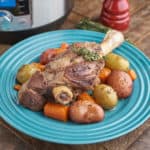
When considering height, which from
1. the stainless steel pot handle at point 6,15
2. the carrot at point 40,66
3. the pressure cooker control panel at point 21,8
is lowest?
the carrot at point 40,66

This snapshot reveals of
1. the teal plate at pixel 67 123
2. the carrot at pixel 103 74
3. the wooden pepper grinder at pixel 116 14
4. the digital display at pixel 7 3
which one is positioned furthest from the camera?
the wooden pepper grinder at pixel 116 14

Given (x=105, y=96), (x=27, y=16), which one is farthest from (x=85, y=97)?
(x=27, y=16)

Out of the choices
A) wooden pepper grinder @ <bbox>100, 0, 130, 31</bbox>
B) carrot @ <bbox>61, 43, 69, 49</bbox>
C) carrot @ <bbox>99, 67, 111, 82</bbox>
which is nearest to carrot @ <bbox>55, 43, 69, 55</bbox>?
carrot @ <bbox>61, 43, 69, 49</bbox>

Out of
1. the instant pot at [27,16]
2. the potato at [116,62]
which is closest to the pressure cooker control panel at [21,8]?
the instant pot at [27,16]

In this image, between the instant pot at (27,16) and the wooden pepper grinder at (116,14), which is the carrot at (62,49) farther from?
the wooden pepper grinder at (116,14)

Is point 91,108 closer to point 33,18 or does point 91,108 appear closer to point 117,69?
point 117,69

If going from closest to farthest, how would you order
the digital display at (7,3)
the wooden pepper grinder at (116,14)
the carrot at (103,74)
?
the carrot at (103,74) → the digital display at (7,3) → the wooden pepper grinder at (116,14)
